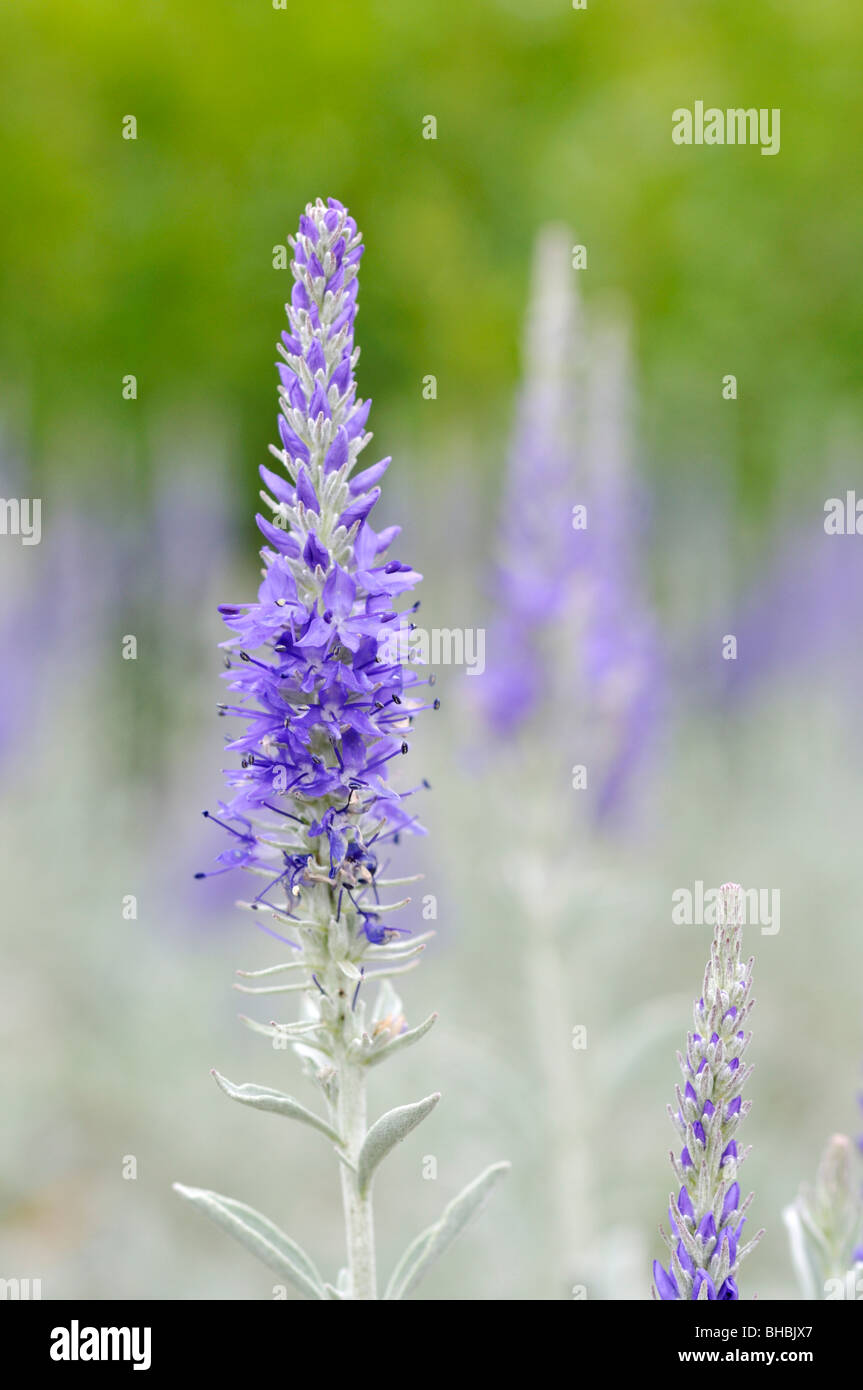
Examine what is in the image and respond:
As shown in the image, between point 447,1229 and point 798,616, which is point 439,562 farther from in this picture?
point 447,1229

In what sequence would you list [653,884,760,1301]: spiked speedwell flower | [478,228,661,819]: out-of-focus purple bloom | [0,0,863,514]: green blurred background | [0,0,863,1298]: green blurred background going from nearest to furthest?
[653,884,760,1301]: spiked speedwell flower < [478,228,661,819]: out-of-focus purple bloom < [0,0,863,1298]: green blurred background < [0,0,863,514]: green blurred background

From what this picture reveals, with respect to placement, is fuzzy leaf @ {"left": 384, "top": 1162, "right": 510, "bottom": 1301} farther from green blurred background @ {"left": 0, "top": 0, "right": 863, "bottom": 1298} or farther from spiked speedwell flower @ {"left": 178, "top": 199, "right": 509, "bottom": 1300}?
green blurred background @ {"left": 0, "top": 0, "right": 863, "bottom": 1298}

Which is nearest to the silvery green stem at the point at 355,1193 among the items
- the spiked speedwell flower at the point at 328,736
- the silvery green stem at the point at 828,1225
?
the spiked speedwell flower at the point at 328,736

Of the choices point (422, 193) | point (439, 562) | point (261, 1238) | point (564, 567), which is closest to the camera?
point (261, 1238)

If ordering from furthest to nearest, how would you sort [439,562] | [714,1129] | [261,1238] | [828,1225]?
[439,562] → [828,1225] → [261,1238] → [714,1129]

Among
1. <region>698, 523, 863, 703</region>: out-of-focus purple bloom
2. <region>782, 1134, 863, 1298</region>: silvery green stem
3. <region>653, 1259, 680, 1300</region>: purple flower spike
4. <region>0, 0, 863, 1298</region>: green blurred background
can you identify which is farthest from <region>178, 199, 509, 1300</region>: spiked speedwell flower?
<region>698, 523, 863, 703</region>: out-of-focus purple bloom

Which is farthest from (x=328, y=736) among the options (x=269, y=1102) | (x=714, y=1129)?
(x=714, y=1129)
